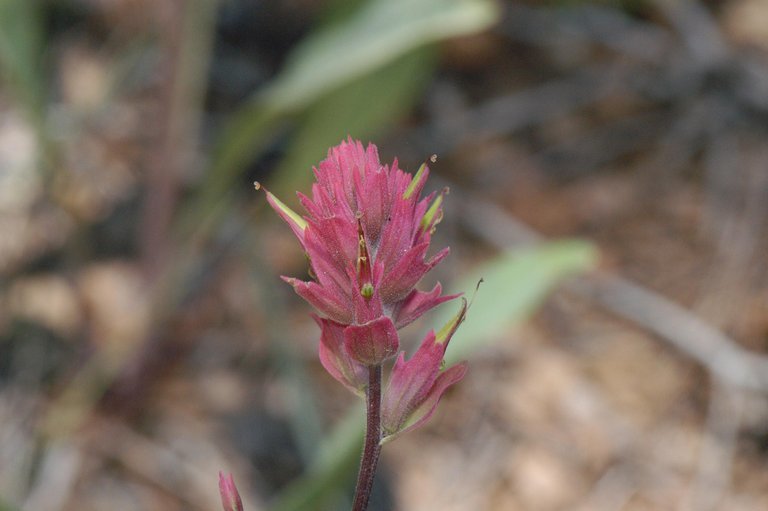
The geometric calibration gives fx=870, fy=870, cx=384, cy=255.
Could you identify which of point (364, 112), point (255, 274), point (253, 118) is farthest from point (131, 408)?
point (364, 112)

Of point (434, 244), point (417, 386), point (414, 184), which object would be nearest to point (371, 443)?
point (417, 386)

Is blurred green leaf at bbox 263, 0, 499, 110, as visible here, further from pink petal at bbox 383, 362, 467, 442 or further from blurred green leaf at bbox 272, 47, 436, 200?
pink petal at bbox 383, 362, 467, 442

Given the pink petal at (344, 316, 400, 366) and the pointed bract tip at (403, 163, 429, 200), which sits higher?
the pointed bract tip at (403, 163, 429, 200)

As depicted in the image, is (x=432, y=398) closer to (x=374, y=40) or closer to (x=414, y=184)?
(x=414, y=184)

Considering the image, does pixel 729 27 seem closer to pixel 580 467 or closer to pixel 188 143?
pixel 580 467

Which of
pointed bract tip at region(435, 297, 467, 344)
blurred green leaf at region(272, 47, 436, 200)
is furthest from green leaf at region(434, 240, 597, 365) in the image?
pointed bract tip at region(435, 297, 467, 344)

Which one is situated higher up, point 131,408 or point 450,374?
point 131,408

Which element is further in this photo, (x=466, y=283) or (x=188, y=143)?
(x=188, y=143)

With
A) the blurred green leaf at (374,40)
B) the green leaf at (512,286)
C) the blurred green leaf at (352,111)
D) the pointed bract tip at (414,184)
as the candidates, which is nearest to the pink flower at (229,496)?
the pointed bract tip at (414,184)
